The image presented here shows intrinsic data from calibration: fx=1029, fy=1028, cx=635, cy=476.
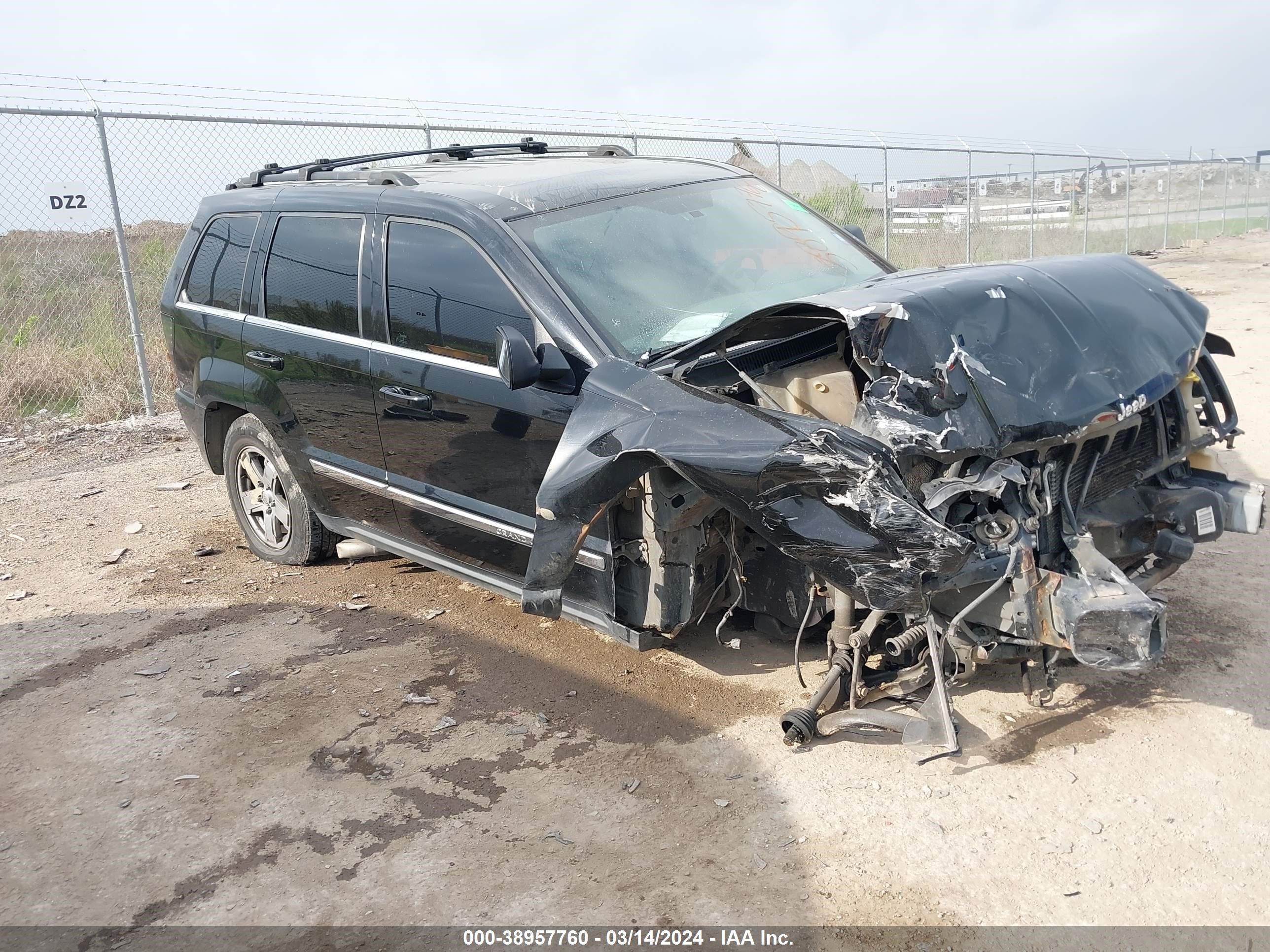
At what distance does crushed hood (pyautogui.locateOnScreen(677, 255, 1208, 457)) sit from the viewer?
314cm

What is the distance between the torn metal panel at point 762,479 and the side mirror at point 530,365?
19cm

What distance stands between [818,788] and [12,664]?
3757 millimetres

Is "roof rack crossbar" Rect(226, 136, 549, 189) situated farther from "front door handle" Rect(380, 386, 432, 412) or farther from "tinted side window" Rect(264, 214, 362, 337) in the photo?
"front door handle" Rect(380, 386, 432, 412)

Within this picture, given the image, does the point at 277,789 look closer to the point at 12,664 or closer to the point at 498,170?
the point at 12,664

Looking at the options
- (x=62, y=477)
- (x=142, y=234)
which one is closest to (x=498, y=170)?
(x=62, y=477)

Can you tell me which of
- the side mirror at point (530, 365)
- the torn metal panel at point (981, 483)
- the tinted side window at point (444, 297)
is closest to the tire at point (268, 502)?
the tinted side window at point (444, 297)

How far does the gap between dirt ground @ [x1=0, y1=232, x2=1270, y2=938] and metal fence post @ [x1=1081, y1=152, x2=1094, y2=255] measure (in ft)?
54.7

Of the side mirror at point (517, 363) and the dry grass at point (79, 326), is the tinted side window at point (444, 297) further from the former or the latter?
the dry grass at point (79, 326)

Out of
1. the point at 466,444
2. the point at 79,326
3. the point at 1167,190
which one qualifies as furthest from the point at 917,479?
the point at 1167,190

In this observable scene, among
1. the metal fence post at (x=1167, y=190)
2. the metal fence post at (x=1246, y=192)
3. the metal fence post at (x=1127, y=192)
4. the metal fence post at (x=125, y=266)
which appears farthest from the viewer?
the metal fence post at (x=1246, y=192)

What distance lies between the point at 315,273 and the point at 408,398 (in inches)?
37.4

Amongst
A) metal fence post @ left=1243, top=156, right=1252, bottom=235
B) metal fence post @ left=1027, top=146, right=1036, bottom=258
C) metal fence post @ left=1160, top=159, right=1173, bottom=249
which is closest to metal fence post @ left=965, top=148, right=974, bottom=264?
metal fence post @ left=1027, top=146, right=1036, bottom=258

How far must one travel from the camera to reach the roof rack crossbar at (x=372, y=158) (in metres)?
5.50

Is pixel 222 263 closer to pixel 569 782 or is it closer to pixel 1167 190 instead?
pixel 569 782
